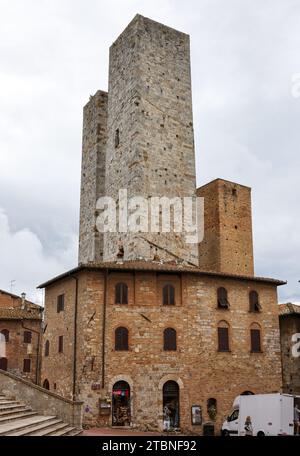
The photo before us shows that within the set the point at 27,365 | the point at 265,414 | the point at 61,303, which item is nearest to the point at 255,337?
the point at 265,414

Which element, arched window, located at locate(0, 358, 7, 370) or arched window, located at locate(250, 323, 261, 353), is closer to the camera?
arched window, located at locate(250, 323, 261, 353)

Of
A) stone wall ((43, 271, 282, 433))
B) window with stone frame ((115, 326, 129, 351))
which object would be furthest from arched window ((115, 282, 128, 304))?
window with stone frame ((115, 326, 129, 351))

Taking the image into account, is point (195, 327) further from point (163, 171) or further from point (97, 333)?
point (163, 171)

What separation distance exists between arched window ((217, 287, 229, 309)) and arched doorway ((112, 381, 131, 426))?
21.8 ft

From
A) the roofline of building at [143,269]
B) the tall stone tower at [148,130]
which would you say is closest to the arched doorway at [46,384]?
the roofline of building at [143,269]

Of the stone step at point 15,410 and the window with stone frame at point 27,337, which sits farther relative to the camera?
the window with stone frame at point 27,337

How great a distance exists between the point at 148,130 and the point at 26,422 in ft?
68.9

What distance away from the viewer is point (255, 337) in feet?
94.3

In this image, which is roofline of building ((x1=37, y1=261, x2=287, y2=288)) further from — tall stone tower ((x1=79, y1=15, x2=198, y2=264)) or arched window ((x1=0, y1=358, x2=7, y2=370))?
arched window ((x1=0, y1=358, x2=7, y2=370))

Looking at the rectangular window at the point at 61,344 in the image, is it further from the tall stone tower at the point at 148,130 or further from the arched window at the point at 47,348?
the tall stone tower at the point at 148,130

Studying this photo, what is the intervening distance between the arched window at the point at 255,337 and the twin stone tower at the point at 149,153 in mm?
6566

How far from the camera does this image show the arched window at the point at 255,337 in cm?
2853

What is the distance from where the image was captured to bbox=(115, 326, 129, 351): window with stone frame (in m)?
25.8

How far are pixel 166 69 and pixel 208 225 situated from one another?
12260 mm
